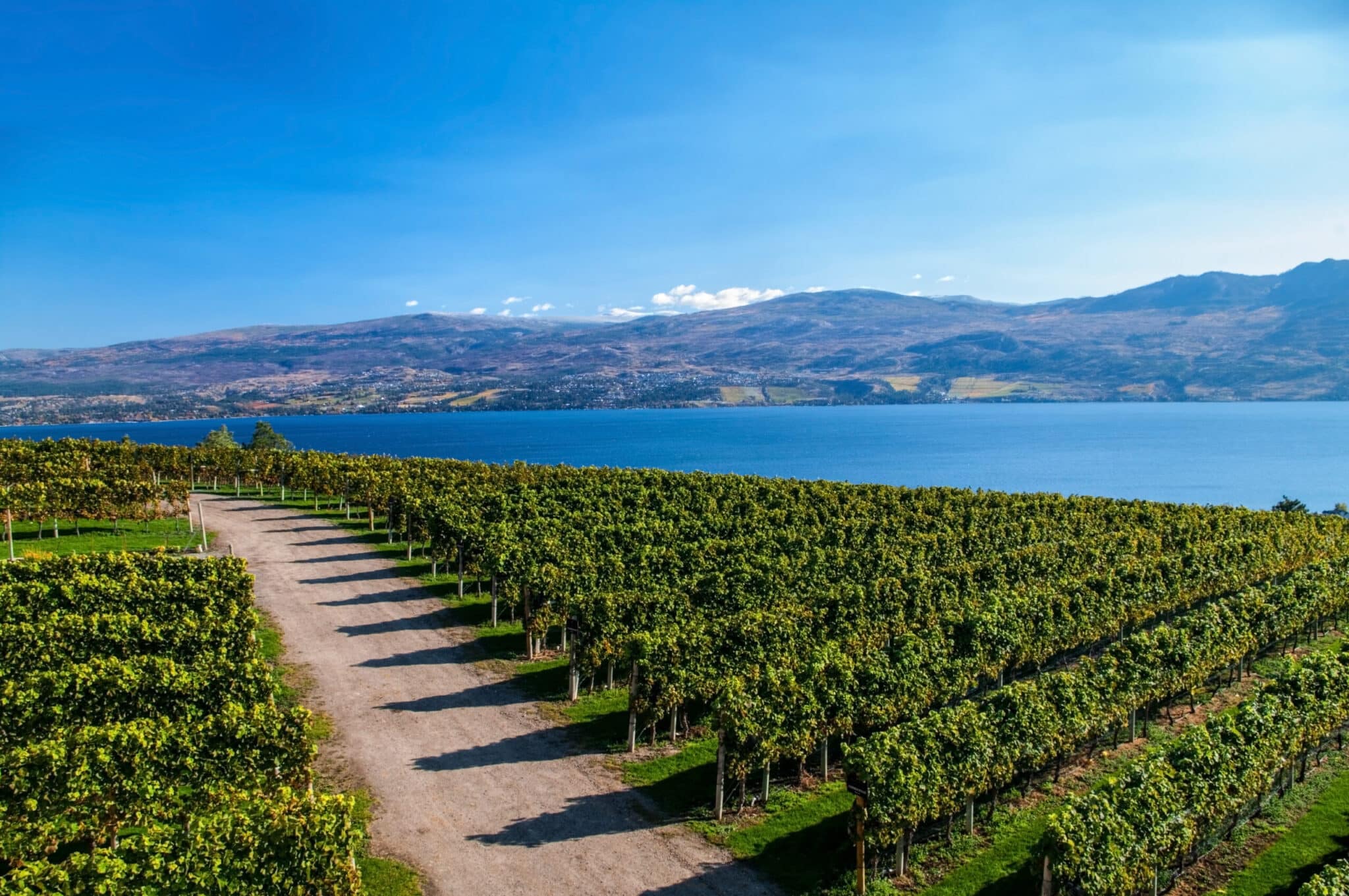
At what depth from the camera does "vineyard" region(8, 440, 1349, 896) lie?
17.2m

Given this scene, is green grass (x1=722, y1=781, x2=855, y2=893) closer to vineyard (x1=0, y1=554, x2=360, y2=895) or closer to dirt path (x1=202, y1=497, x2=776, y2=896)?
dirt path (x1=202, y1=497, x2=776, y2=896)

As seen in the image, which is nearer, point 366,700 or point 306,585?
point 366,700

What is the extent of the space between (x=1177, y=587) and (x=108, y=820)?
41798 millimetres

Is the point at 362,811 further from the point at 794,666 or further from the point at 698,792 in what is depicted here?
the point at 794,666

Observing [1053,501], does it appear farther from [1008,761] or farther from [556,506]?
[1008,761]

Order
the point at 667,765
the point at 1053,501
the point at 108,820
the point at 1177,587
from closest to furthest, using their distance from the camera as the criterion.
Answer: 1. the point at 108,820
2. the point at 667,765
3. the point at 1177,587
4. the point at 1053,501

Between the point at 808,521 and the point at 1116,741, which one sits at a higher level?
the point at 808,521

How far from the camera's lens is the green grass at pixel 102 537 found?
4631cm

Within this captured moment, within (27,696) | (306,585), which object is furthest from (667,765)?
(306,585)

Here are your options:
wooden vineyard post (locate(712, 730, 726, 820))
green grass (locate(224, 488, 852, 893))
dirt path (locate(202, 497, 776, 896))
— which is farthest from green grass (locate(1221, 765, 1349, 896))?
wooden vineyard post (locate(712, 730, 726, 820))

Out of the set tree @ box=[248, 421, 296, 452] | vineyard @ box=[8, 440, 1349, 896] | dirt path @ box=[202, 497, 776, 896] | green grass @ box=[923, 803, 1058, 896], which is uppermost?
tree @ box=[248, 421, 296, 452]

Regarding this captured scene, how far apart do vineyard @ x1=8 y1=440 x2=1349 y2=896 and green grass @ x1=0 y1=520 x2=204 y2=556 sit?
1.93 metres

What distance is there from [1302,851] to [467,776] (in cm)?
2212

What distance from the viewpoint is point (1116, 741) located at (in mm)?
25844
